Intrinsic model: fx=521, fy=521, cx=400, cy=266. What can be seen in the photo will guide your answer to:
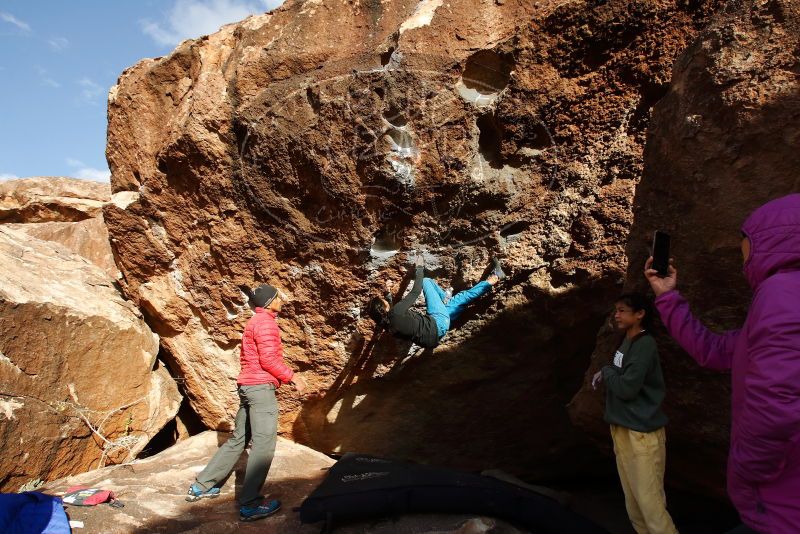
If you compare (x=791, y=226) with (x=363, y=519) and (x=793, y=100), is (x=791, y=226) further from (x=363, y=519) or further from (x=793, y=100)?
(x=363, y=519)

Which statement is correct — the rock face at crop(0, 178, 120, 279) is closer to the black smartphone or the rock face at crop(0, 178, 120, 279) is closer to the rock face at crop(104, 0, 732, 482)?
the rock face at crop(104, 0, 732, 482)

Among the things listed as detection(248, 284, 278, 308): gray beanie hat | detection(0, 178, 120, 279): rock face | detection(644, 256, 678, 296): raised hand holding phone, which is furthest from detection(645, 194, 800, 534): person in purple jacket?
detection(0, 178, 120, 279): rock face

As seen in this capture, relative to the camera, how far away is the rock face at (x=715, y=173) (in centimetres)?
208

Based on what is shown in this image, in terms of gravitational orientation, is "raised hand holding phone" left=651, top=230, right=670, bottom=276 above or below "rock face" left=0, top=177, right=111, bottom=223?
below

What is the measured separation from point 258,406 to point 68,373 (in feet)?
4.44

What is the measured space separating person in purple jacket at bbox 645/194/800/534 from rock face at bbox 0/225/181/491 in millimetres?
3414

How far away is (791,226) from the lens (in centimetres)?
138

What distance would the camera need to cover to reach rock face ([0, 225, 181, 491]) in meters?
2.99

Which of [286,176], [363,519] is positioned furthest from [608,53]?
[363,519]

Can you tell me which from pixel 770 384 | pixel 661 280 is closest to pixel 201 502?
pixel 661 280

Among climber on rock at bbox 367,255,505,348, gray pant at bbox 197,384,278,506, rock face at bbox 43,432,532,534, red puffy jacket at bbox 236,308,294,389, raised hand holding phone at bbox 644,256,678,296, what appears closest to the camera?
raised hand holding phone at bbox 644,256,678,296

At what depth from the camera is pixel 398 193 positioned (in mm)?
3100

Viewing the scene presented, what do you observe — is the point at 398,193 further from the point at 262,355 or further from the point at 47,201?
the point at 47,201

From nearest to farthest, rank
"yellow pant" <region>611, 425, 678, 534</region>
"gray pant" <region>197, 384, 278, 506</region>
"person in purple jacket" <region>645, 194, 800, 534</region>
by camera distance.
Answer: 1. "person in purple jacket" <region>645, 194, 800, 534</region>
2. "yellow pant" <region>611, 425, 678, 534</region>
3. "gray pant" <region>197, 384, 278, 506</region>
